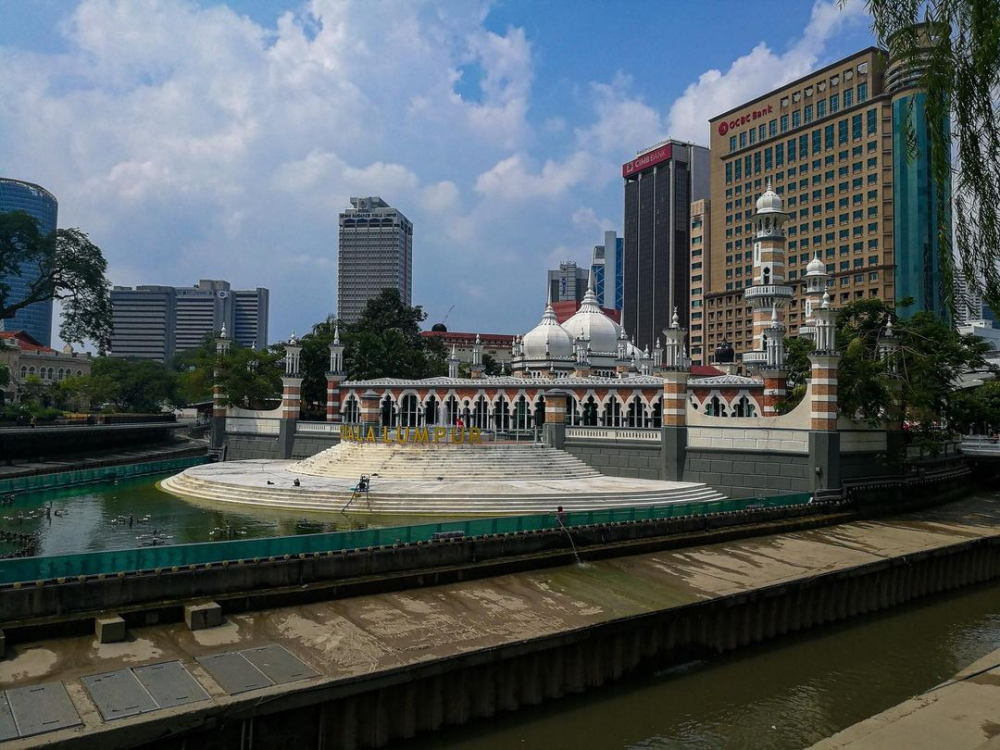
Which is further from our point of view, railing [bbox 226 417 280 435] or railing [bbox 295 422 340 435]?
railing [bbox 226 417 280 435]

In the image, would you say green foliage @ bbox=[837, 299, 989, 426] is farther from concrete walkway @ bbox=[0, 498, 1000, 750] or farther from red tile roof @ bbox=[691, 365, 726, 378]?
red tile roof @ bbox=[691, 365, 726, 378]

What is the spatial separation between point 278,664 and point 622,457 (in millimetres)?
26484

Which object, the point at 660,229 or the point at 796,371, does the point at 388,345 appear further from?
the point at 660,229

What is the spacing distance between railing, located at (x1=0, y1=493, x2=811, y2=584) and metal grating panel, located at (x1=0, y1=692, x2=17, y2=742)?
11.9 feet

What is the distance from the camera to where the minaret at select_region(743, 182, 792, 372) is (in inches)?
1969

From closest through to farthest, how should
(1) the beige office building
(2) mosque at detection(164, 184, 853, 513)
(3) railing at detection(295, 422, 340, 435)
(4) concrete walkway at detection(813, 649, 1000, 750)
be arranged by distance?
(4) concrete walkway at detection(813, 649, 1000, 750) → (2) mosque at detection(164, 184, 853, 513) → (3) railing at detection(295, 422, 340, 435) → (1) the beige office building

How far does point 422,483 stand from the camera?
111 feet

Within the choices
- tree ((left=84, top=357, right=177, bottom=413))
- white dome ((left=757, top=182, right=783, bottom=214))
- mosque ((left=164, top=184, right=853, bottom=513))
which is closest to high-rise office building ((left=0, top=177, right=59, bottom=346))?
tree ((left=84, top=357, right=177, bottom=413))

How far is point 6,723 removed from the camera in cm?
1024

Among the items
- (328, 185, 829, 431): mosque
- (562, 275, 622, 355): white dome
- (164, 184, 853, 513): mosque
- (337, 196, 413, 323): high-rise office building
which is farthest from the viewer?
(337, 196, 413, 323): high-rise office building

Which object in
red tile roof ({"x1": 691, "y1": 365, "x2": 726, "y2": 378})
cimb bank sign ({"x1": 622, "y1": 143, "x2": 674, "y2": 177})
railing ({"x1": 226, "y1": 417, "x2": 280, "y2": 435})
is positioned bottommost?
railing ({"x1": 226, "y1": 417, "x2": 280, "y2": 435})

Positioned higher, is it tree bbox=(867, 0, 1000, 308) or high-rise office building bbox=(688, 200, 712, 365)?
high-rise office building bbox=(688, 200, 712, 365)

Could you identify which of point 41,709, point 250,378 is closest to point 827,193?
point 250,378

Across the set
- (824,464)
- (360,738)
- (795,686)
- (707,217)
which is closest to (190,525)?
(360,738)
